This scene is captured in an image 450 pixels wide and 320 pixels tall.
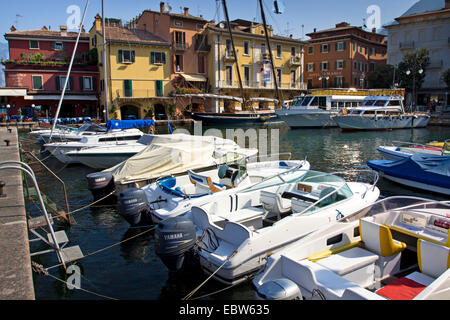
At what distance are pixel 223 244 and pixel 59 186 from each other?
36.2 feet

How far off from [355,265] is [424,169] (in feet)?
32.6

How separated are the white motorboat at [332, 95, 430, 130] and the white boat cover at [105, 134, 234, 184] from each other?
25.6m

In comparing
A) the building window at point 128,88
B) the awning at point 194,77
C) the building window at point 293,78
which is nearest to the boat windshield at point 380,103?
the building window at point 293,78

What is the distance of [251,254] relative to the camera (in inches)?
272

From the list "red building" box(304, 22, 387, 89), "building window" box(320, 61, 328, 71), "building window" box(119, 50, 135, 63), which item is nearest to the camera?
"building window" box(119, 50, 135, 63)

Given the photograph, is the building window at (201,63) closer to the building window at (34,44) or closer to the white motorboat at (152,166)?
the building window at (34,44)

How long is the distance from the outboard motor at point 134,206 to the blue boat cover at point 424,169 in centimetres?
1062

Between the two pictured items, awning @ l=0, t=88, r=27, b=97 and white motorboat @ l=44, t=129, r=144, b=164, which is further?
awning @ l=0, t=88, r=27, b=97

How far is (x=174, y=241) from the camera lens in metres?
6.66

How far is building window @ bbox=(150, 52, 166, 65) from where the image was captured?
43812mm

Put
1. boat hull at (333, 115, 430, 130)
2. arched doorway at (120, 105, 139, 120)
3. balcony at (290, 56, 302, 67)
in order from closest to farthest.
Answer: boat hull at (333, 115, 430, 130) < arched doorway at (120, 105, 139, 120) < balcony at (290, 56, 302, 67)

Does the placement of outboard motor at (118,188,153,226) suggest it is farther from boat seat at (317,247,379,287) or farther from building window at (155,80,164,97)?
building window at (155,80,164,97)

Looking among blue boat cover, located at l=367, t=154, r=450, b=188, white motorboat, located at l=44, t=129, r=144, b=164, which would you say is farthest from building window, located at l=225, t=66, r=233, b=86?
blue boat cover, located at l=367, t=154, r=450, b=188

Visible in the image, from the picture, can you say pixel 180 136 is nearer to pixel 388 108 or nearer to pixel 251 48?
pixel 388 108
